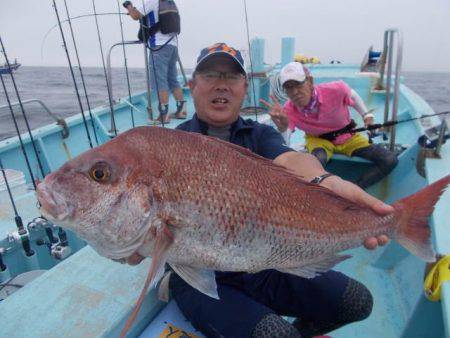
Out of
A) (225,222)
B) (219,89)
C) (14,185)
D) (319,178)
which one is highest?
(219,89)

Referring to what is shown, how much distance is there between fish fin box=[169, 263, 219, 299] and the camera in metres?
1.30

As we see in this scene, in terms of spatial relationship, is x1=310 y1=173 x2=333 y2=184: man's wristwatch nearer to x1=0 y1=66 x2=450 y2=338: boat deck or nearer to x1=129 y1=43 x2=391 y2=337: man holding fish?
x1=129 y1=43 x2=391 y2=337: man holding fish

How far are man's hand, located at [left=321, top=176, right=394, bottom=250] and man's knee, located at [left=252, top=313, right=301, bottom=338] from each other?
0.51m

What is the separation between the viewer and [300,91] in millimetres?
3652

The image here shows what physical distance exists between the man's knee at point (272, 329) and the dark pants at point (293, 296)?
0.14 metres

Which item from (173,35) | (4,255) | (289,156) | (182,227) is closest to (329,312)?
(289,156)

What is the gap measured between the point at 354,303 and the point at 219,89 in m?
1.36

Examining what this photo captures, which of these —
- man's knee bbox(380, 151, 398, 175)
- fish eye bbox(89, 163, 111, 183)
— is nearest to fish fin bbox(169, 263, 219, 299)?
fish eye bbox(89, 163, 111, 183)

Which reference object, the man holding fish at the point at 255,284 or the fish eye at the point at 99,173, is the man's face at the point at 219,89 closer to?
the man holding fish at the point at 255,284

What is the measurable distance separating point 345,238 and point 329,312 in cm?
52

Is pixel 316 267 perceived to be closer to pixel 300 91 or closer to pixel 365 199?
pixel 365 199

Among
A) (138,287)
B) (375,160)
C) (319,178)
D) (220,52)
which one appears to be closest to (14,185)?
(138,287)

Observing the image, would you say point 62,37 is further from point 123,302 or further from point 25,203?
point 123,302

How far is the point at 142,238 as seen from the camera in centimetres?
122
